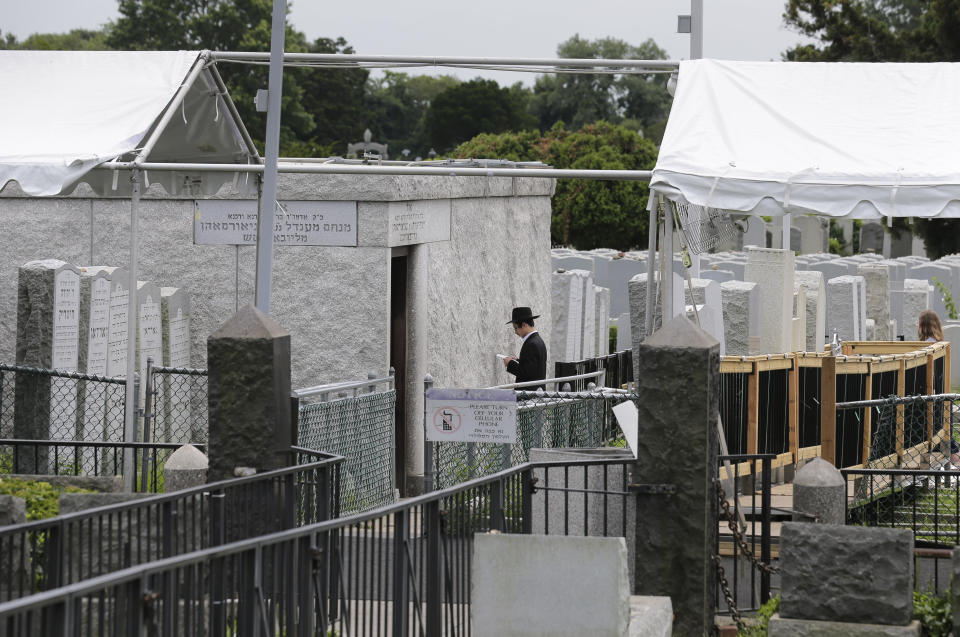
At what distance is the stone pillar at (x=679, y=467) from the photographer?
7.72m

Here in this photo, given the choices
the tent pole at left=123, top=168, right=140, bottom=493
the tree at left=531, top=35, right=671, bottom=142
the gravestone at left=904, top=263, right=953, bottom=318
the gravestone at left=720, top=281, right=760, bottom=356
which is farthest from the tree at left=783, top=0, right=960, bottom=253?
the tree at left=531, top=35, right=671, bottom=142

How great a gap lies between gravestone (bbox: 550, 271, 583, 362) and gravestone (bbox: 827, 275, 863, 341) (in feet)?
11.7

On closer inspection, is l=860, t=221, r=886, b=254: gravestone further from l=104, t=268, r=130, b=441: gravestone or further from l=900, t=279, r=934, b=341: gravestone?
l=104, t=268, r=130, b=441: gravestone

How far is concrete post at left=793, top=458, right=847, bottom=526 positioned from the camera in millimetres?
9281

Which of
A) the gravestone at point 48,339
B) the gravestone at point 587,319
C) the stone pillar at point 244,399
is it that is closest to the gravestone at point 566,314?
the gravestone at point 587,319

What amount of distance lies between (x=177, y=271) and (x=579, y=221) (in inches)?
1350

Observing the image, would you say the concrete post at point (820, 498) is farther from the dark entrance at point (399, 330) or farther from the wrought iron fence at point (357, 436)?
the dark entrance at point (399, 330)

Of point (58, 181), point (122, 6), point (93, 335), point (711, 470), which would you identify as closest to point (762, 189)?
point (711, 470)

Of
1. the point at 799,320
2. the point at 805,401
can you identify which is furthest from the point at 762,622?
the point at 799,320

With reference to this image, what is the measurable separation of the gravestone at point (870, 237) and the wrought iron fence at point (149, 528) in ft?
187

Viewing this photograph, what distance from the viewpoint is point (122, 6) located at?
7938cm

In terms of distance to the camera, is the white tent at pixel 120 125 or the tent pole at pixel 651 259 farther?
the white tent at pixel 120 125

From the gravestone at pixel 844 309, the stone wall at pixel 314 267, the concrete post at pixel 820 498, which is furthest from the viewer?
the gravestone at pixel 844 309

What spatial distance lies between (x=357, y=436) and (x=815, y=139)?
4.51 m
